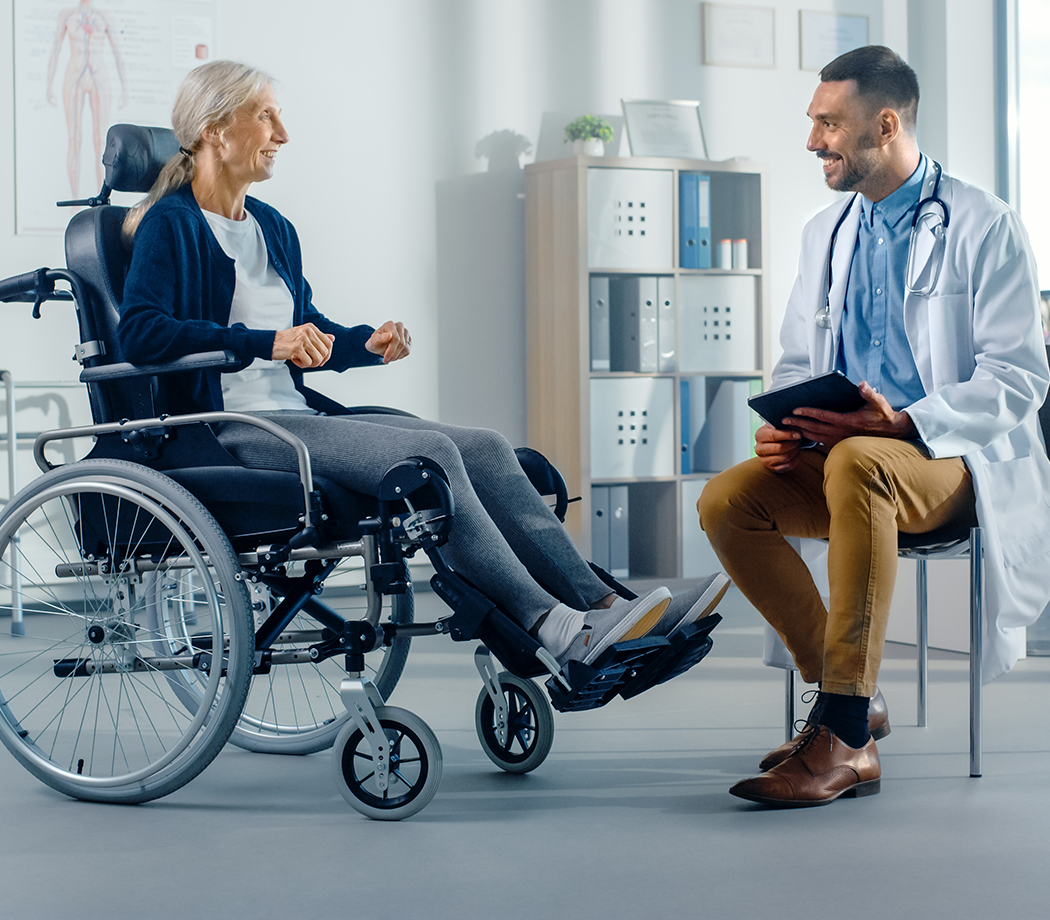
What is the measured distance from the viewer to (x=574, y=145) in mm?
4211

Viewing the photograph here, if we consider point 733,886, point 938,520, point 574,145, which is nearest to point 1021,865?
point 733,886

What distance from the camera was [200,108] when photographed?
199cm

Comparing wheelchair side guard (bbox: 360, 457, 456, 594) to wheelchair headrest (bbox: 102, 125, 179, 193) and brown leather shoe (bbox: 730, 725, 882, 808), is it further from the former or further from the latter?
wheelchair headrest (bbox: 102, 125, 179, 193)

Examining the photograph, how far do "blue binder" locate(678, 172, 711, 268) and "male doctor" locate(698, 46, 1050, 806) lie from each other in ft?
6.42

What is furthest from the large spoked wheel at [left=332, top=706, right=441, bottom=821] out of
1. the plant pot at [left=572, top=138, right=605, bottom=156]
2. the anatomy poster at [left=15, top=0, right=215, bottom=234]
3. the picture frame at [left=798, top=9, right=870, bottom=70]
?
the picture frame at [left=798, top=9, right=870, bottom=70]

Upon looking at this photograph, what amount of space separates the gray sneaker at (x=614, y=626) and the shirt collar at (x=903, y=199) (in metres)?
0.82

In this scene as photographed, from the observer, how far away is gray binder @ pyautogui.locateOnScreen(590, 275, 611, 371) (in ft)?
13.2

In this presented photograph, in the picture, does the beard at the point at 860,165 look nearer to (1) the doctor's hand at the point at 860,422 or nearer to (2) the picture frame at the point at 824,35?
(1) the doctor's hand at the point at 860,422

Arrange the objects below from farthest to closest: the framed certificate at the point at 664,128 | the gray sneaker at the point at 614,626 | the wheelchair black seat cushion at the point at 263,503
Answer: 1. the framed certificate at the point at 664,128
2. the wheelchair black seat cushion at the point at 263,503
3. the gray sneaker at the point at 614,626

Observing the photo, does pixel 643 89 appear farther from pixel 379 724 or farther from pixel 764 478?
pixel 379 724

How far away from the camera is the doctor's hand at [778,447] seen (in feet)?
6.26

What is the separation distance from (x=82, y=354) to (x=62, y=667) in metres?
0.46

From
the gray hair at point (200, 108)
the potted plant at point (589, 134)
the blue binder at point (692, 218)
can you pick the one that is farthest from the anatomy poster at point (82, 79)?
the gray hair at point (200, 108)

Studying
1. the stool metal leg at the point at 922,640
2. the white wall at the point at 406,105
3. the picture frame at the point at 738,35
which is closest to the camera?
the stool metal leg at the point at 922,640
